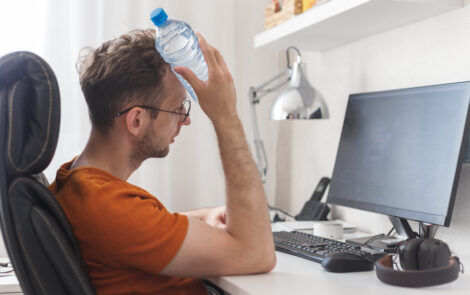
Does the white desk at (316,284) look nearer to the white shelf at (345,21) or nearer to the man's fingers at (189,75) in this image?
the man's fingers at (189,75)

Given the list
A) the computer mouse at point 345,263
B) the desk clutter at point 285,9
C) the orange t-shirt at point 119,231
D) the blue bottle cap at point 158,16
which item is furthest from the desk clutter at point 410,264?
the desk clutter at point 285,9

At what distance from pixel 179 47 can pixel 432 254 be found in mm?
722

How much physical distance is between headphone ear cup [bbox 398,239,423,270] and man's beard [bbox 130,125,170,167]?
22.2 inches

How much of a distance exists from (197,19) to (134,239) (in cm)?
152

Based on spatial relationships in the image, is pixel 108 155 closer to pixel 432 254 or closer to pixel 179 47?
pixel 179 47

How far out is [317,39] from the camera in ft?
6.37

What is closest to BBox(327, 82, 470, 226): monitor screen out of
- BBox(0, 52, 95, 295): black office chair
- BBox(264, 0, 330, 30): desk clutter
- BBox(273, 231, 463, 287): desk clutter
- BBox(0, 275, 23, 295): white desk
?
BBox(273, 231, 463, 287): desk clutter

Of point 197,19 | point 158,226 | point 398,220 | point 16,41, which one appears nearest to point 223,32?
point 197,19

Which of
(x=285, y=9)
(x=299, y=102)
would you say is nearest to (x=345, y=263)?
(x=299, y=102)

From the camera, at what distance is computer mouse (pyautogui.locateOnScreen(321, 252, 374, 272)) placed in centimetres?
118

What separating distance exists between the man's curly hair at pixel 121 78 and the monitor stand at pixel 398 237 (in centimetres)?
66

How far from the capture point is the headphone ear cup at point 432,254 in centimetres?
104

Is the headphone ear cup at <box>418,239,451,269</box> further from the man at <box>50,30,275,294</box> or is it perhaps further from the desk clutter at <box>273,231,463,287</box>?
the man at <box>50,30,275,294</box>

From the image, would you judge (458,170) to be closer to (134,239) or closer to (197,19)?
(134,239)
